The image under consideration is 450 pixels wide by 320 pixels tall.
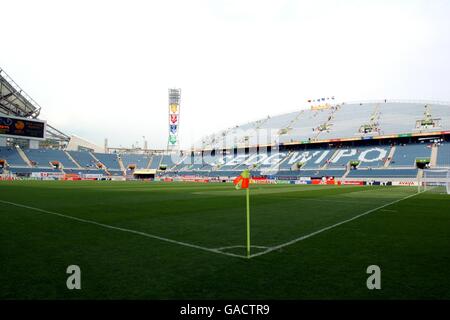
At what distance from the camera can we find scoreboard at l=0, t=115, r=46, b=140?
203 ft

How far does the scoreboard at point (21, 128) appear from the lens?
61.8 m

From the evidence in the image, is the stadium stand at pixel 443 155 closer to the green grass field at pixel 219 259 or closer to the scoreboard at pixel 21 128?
the green grass field at pixel 219 259

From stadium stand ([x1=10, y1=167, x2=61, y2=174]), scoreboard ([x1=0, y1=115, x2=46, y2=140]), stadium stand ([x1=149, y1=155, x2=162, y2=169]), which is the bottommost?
stadium stand ([x1=10, y1=167, x2=61, y2=174])

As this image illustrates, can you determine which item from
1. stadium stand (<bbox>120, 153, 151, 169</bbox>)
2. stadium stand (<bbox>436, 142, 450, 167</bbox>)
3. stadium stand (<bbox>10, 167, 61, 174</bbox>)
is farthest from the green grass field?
stadium stand (<bbox>120, 153, 151, 169</bbox>)

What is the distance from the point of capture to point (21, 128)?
6475cm

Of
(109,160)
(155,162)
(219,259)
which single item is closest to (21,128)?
(109,160)

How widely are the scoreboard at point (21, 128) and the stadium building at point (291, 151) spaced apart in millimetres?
199

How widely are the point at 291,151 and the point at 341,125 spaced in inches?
535

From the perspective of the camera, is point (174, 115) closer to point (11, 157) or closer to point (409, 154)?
point (11, 157)

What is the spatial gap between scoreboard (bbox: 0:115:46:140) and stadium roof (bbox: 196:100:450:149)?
149 ft

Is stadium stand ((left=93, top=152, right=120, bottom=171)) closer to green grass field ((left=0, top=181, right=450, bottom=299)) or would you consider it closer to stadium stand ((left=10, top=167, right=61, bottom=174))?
stadium stand ((left=10, top=167, right=61, bottom=174))

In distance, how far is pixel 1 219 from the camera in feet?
35.0

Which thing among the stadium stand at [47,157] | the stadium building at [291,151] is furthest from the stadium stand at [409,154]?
the stadium stand at [47,157]

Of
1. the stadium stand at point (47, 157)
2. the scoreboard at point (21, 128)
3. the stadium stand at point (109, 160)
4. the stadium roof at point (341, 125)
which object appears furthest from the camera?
the stadium stand at point (109, 160)
